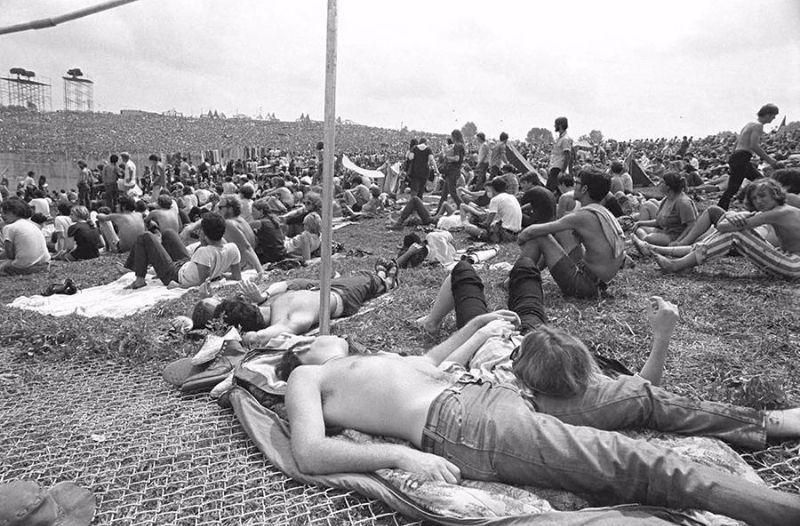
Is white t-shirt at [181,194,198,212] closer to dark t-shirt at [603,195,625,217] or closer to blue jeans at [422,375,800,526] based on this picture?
dark t-shirt at [603,195,625,217]

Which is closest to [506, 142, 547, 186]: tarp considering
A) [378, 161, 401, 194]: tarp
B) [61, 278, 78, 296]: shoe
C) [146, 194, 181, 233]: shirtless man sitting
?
[378, 161, 401, 194]: tarp

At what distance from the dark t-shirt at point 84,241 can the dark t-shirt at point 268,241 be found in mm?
3341

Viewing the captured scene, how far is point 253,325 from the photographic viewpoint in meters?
4.37

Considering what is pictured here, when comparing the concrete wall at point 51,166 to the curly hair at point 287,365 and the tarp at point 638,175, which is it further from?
the curly hair at point 287,365

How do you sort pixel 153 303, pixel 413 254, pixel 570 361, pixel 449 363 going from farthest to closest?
pixel 413 254
pixel 153 303
pixel 449 363
pixel 570 361

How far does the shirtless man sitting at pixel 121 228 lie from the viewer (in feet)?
31.4

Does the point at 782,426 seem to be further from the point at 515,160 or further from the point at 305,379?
the point at 515,160

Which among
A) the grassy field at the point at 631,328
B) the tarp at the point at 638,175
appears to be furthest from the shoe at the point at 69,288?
the tarp at the point at 638,175

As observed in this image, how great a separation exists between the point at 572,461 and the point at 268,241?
6636 millimetres

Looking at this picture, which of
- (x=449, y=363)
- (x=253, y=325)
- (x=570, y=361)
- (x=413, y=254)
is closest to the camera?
(x=570, y=361)

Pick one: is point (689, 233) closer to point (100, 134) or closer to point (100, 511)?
point (100, 511)

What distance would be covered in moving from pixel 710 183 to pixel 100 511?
1417 centimetres

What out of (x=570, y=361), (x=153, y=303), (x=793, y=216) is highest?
(x=793, y=216)

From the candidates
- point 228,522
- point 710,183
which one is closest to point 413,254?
point 228,522
